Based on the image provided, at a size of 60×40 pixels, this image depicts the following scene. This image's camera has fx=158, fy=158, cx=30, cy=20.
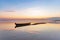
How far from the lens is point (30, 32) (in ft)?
6.31

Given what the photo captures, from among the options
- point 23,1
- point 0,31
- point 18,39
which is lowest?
point 18,39

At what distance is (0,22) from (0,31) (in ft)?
0.36

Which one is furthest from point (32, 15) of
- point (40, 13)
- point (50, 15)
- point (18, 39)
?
point (18, 39)

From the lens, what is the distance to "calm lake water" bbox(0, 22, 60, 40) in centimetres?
191

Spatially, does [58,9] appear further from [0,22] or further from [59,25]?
[0,22]

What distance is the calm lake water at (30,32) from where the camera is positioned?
6.26 feet

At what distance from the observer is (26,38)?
1.91 m

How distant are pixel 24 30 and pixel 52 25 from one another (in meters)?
0.35

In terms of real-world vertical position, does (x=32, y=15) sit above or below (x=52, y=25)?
above

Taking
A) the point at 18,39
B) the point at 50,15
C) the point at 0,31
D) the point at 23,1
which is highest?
the point at 23,1

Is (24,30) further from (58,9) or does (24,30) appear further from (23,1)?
(58,9)

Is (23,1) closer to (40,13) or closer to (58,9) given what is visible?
(40,13)

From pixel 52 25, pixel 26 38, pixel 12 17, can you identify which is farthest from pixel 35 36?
pixel 12 17

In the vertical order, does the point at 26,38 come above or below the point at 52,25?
below
